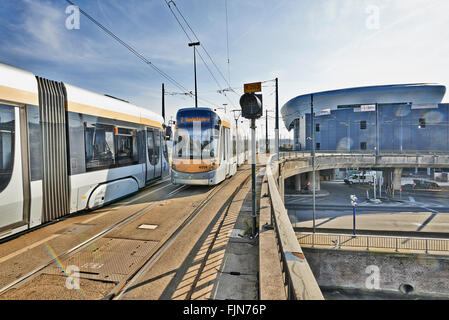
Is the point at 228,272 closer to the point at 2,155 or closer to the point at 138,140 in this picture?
the point at 2,155

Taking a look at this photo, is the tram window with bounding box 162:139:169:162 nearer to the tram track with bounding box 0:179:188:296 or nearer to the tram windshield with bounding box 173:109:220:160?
the tram windshield with bounding box 173:109:220:160

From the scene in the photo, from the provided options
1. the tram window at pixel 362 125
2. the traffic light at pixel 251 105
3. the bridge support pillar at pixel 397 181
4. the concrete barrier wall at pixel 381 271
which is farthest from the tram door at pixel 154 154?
the tram window at pixel 362 125

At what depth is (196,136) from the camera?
10.3 m

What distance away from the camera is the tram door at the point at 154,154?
10555mm

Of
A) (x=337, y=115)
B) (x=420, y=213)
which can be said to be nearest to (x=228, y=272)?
(x=420, y=213)

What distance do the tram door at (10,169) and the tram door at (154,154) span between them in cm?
557

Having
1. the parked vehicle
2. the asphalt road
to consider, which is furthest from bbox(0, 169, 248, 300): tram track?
the parked vehicle

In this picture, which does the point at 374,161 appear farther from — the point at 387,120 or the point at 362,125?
the point at 387,120

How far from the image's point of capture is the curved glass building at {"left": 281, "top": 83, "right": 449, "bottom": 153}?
53.8 meters

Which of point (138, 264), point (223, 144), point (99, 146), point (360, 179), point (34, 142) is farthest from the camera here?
point (360, 179)

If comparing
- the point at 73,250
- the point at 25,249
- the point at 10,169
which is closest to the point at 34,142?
the point at 10,169

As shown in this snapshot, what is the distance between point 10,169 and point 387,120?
6858 centimetres

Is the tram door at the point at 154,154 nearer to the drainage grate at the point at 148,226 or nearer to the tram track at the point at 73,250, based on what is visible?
the tram track at the point at 73,250
